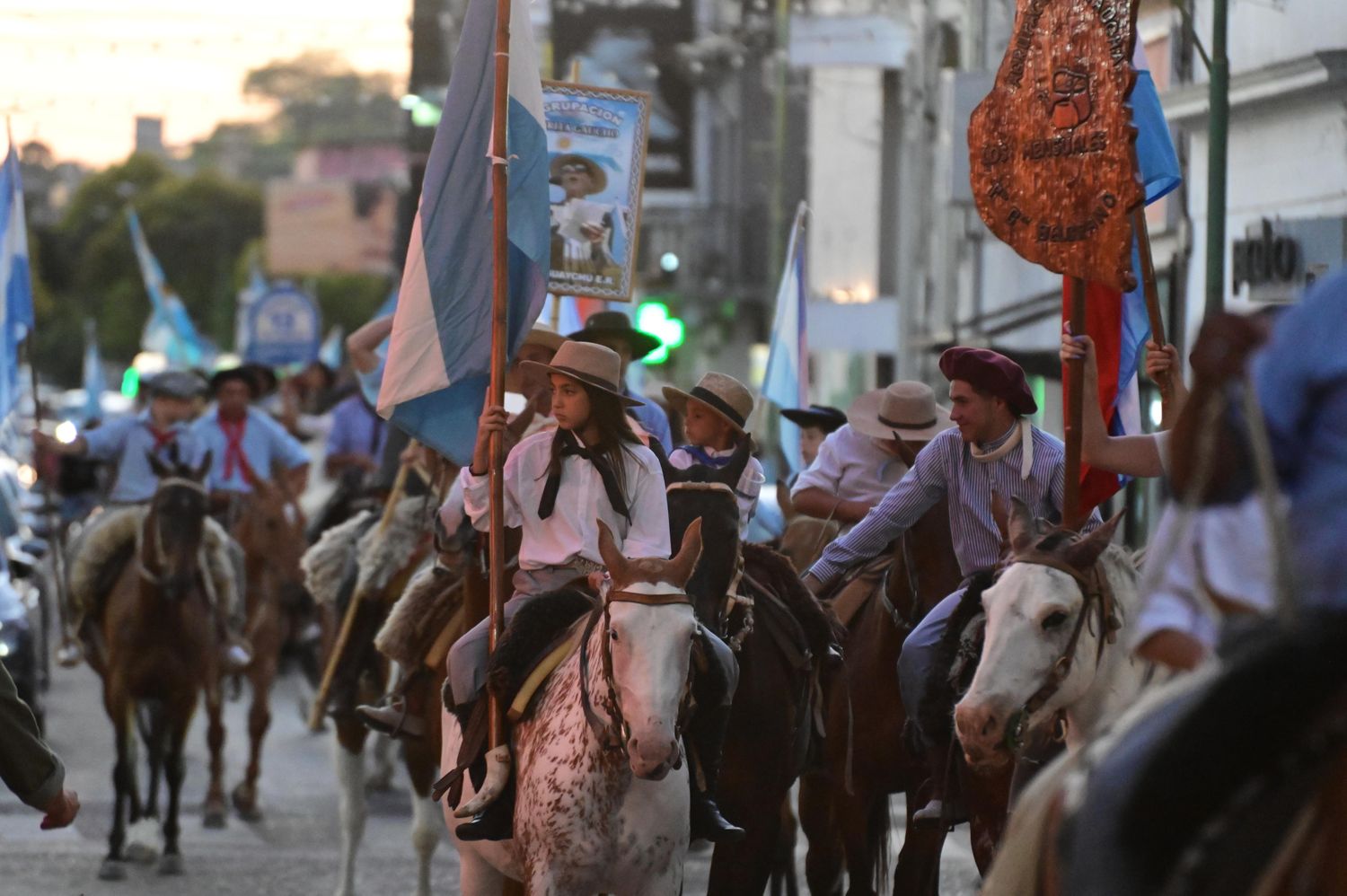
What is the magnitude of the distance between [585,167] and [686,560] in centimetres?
530

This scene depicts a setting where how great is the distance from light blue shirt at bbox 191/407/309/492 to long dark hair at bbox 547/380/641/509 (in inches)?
354

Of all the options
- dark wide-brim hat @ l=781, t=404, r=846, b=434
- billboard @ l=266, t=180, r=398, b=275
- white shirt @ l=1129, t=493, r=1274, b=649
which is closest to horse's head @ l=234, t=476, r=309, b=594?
dark wide-brim hat @ l=781, t=404, r=846, b=434

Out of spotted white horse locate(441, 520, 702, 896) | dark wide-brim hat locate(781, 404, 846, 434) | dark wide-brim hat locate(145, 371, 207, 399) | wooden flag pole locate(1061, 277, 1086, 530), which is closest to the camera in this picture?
spotted white horse locate(441, 520, 702, 896)

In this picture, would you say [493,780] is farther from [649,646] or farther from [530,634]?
[649,646]

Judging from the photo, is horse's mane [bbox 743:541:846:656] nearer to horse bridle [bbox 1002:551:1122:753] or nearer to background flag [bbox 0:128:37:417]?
horse bridle [bbox 1002:551:1122:753]

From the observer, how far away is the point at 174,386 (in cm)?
1499

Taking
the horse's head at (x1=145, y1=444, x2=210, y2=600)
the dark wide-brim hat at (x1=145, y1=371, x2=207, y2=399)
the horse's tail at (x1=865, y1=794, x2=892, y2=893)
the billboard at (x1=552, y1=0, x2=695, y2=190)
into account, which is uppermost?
the billboard at (x1=552, y1=0, x2=695, y2=190)

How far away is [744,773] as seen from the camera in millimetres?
9023

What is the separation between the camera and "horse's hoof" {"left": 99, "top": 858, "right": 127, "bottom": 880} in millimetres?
12531

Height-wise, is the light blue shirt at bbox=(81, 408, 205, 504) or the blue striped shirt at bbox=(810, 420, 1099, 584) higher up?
the blue striped shirt at bbox=(810, 420, 1099, 584)

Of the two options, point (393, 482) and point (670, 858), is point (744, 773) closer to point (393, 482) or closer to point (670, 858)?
point (670, 858)

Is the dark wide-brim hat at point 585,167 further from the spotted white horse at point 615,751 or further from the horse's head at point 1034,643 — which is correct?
the horse's head at point 1034,643

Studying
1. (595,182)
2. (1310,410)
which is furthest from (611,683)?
(595,182)

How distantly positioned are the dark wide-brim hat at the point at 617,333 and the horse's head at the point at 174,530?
2.97m
